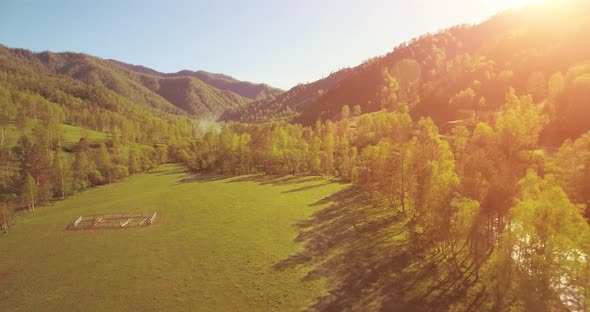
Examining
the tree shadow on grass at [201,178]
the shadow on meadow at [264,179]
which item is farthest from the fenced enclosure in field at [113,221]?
the tree shadow on grass at [201,178]

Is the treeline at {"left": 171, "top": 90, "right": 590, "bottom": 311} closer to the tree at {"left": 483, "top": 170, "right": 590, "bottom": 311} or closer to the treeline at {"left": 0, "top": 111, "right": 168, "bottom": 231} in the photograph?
the tree at {"left": 483, "top": 170, "right": 590, "bottom": 311}

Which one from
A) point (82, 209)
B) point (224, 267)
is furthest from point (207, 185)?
point (224, 267)

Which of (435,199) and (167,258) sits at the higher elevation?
(435,199)

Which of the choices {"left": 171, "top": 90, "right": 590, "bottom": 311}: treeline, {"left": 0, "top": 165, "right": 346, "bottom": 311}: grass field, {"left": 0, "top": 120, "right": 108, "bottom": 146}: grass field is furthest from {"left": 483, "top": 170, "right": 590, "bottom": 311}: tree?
{"left": 0, "top": 120, "right": 108, "bottom": 146}: grass field

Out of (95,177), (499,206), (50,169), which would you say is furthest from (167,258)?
(95,177)

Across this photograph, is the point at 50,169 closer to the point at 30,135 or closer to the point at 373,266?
the point at 30,135

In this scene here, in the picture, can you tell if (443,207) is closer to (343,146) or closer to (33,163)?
(343,146)
